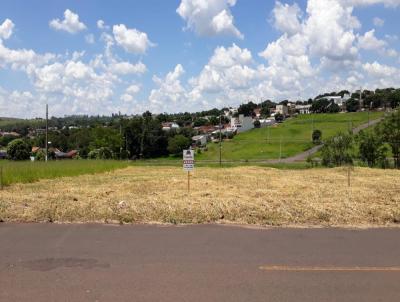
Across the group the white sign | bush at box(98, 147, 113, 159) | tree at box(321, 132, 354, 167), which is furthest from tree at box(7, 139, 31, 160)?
the white sign

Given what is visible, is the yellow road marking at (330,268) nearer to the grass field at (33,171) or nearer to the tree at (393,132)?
the grass field at (33,171)

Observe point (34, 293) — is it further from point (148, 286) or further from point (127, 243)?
point (127, 243)

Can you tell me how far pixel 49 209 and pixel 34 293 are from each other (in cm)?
523

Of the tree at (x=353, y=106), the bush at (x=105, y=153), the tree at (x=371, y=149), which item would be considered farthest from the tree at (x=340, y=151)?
the tree at (x=353, y=106)

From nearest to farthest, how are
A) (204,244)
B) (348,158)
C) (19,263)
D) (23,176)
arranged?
(19,263), (204,244), (23,176), (348,158)

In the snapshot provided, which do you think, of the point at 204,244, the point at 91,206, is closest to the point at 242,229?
the point at 204,244

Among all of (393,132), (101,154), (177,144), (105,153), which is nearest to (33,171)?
(393,132)

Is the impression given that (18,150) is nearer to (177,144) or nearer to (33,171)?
(177,144)

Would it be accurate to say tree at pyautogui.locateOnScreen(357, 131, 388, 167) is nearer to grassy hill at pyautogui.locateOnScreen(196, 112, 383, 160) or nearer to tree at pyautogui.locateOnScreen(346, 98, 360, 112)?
grassy hill at pyautogui.locateOnScreen(196, 112, 383, 160)

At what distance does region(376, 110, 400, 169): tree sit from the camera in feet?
116

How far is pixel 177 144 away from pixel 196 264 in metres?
96.8

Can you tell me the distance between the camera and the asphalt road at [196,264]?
17.8 ft

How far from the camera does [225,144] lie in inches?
4149

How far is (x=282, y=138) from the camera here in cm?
10494
